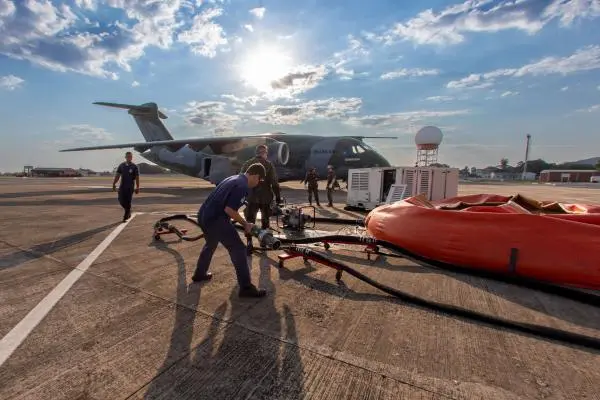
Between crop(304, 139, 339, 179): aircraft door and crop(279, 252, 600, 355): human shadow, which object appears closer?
crop(279, 252, 600, 355): human shadow

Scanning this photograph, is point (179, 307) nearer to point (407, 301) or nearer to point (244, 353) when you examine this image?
point (244, 353)

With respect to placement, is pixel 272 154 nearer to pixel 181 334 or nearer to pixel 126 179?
pixel 126 179

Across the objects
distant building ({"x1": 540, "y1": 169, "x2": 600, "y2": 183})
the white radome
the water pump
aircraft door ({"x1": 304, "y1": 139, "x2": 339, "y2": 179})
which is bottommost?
distant building ({"x1": 540, "y1": 169, "x2": 600, "y2": 183})

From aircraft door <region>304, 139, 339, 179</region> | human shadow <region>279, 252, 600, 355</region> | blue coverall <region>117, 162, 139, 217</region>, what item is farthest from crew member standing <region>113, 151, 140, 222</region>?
aircraft door <region>304, 139, 339, 179</region>

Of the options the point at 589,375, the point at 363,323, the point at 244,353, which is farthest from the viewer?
the point at 363,323

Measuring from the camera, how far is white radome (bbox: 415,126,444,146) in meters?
19.0

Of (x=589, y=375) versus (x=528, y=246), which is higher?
(x=528, y=246)

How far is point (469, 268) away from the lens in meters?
4.45

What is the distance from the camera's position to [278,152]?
17.3m

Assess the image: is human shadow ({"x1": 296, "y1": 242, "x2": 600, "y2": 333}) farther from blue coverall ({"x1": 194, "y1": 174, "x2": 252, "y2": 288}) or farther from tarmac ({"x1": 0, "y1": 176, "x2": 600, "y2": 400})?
blue coverall ({"x1": 194, "y1": 174, "x2": 252, "y2": 288})

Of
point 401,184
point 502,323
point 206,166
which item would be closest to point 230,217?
point 502,323

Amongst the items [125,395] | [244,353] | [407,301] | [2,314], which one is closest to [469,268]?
[407,301]

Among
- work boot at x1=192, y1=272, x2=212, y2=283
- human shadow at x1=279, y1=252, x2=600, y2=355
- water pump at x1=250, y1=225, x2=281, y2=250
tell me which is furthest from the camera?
work boot at x1=192, y1=272, x2=212, y2=283

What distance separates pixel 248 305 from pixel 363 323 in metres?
1.28
